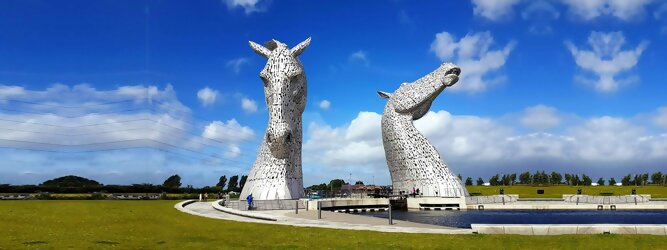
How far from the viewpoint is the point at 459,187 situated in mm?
30812

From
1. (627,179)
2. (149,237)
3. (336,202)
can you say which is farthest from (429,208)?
(627,179)

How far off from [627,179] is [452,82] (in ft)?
200

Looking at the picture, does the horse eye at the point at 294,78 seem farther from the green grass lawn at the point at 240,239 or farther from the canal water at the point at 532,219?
the green grass lawn at the point at 240,239

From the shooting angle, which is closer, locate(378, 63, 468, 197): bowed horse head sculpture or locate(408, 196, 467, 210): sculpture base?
locate(408, 196, 467, 210): sculpture base

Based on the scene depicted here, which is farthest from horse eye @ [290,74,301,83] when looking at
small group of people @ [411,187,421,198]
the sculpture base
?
small group of people @ [411,187,421,198]

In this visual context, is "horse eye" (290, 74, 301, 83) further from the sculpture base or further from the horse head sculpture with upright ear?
the sculpture base

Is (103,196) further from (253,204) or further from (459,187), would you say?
(459,187)

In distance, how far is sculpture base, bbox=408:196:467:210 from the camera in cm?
2850

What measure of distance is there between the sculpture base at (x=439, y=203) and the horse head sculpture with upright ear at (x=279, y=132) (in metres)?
6.82

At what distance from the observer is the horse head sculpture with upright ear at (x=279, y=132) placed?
88.5 ft

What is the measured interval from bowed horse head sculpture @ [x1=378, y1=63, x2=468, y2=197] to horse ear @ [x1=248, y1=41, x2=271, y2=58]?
9.90 meters

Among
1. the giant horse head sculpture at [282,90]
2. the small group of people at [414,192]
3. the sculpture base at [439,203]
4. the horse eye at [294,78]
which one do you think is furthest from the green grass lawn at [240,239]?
the small group of people at [414,192]

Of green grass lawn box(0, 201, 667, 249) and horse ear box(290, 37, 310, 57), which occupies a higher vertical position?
horse ear box(290, 37, 310, 57)

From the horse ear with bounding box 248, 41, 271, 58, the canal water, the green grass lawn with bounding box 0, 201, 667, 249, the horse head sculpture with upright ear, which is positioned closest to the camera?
the green grass lawn with bounding box 0, 201, 667, 249
